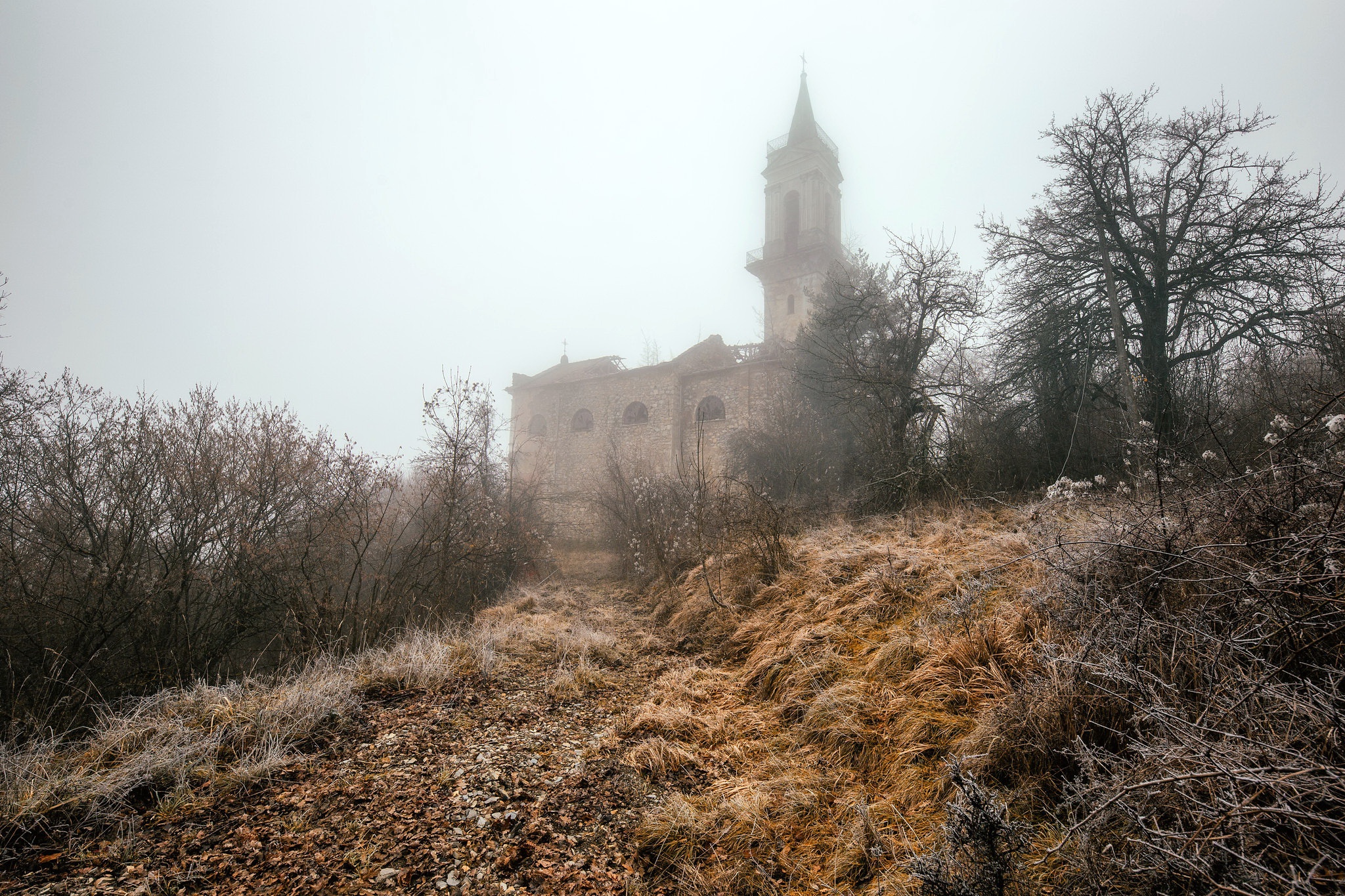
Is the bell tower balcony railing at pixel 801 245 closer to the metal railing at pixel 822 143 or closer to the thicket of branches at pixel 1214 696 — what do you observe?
the metal railing at pixel 822 143

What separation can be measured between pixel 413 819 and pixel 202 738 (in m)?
1.37

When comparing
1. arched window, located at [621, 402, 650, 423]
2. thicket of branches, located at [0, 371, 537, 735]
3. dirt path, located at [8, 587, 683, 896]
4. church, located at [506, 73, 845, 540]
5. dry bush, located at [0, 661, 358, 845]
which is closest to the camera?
dirt path, located at [8, 587, 683, 896]

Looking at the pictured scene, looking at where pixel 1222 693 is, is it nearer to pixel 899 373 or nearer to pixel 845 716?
pixel 845 716

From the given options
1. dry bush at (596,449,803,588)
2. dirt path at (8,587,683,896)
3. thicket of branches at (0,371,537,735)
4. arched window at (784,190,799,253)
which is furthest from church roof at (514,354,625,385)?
dirt path at (8,587,683,896)

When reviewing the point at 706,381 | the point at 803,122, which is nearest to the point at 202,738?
the point at 706,381

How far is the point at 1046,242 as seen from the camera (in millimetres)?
10469

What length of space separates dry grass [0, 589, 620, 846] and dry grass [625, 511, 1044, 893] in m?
1.48

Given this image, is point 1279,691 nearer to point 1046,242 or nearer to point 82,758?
point 82,758

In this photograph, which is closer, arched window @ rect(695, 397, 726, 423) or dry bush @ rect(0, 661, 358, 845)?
dry bush @ rect(0, 661, 358, 845)

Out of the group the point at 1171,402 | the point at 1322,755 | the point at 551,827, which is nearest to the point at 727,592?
the point at 551,827

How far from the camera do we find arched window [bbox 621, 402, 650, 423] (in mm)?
24094

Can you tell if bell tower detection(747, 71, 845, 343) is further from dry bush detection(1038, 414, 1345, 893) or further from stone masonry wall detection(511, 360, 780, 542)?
dry bush detection(1038, 414, 1345, 893)

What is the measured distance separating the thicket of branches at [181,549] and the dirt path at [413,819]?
2.99 metres

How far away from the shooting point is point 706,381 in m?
22.9
